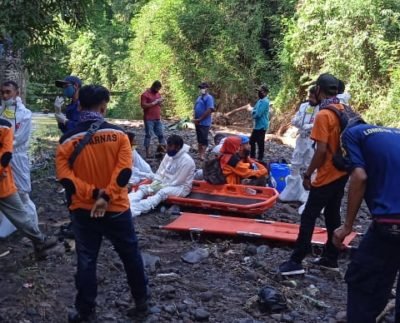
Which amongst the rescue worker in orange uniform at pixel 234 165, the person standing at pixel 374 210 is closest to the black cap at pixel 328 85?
the person standing at pixel 374 210

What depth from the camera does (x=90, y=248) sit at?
420 centimetres

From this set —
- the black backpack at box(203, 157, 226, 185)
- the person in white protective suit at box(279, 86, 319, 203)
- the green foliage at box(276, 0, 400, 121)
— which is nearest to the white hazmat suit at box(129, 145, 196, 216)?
the black backpack at box(203, 157, 226, 185)

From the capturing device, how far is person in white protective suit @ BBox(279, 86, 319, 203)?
8.09 m

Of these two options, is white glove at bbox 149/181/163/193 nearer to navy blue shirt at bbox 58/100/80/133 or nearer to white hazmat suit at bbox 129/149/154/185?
white hazmat suit at bbox 129/149/154/185

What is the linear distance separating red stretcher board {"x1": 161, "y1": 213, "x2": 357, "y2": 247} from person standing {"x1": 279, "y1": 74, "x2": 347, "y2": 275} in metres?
0.87

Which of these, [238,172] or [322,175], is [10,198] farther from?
[238,172]

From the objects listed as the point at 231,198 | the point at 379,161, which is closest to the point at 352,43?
the point at 231,198

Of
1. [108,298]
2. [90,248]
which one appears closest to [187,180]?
[108,298]

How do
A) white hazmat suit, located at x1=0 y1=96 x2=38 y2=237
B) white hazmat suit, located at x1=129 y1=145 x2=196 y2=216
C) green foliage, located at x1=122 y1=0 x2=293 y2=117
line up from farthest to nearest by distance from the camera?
green foliage, located at x1=122 y1=0 x2=293 y2=117
white hazmat suit, located at x1=129 y1=145 x2=196 y2=216
white hazmat suit, located at x1=0 y1=96 x2=38 y2=237

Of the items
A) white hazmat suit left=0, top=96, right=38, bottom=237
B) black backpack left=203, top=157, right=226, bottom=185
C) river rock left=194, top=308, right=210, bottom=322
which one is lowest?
river rock left=194, top=308, right=210, bottom=322

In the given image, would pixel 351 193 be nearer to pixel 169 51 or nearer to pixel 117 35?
pixel 169 51

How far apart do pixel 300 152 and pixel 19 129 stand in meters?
4.01

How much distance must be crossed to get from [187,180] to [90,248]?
3887 mm

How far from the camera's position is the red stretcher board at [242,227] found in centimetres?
643
